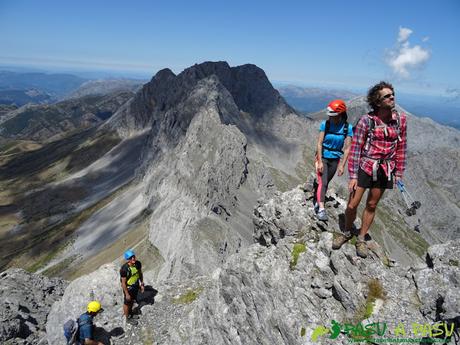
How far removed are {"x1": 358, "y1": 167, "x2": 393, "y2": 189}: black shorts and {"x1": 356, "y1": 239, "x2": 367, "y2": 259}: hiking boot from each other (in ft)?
10.5

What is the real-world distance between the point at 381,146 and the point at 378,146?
0.11m

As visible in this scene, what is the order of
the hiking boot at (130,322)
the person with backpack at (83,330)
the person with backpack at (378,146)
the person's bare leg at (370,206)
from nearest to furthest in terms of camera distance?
1. the person with backpack at (378,146)
2. the person's bare leg at (370,206)
3. the person with backpack at (83,330)
4. the hiking boot at (130,322)

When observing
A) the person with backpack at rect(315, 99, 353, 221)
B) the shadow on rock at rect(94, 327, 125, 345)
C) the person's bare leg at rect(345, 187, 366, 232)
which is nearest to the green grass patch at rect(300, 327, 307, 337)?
the person's bare leg at rect(345, 187, 366, 232)

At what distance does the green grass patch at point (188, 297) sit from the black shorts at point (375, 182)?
730 inches

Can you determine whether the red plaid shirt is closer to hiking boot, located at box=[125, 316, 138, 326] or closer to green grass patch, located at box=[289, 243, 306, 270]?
green grass patch, located at box=[289, 243, 306, 270]

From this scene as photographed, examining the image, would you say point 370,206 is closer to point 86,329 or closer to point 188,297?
point 86,329

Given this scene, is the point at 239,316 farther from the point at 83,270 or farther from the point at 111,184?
the point at 111,184

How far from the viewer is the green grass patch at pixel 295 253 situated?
740 inches

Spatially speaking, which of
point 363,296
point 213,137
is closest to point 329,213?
point 363,296

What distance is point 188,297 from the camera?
93.1ft

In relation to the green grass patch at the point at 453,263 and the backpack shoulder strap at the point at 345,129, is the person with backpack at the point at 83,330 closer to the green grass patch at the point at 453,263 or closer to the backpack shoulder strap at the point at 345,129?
the backpack shoulder strap at the point at 345,129

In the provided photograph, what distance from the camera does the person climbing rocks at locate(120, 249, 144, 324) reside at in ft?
76.7

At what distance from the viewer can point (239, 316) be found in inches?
821

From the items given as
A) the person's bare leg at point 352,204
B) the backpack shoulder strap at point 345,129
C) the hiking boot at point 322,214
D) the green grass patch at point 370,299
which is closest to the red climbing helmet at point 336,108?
the backpack shoulder strap at point 345,129
